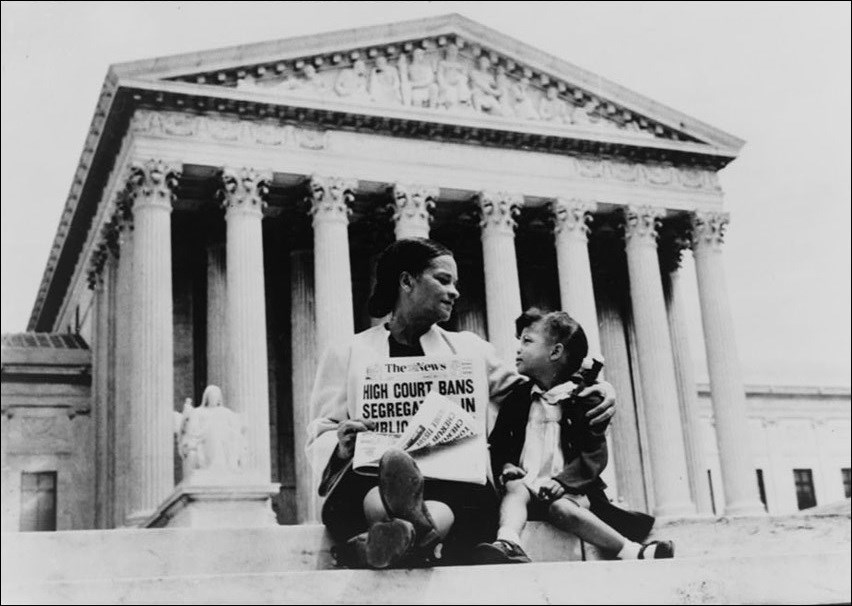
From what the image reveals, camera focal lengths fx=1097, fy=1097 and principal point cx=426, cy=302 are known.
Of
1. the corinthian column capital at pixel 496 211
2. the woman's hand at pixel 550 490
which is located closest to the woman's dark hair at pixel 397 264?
the woman's hand at pixel 550 490

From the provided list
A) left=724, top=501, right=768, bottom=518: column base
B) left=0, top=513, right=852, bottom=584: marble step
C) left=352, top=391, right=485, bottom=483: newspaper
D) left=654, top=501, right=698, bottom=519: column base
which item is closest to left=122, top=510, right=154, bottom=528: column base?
left=654, top=501, right=698, bottom=519: column base

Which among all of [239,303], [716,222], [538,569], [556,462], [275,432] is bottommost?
[538,569]

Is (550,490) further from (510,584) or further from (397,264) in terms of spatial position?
(510,584)

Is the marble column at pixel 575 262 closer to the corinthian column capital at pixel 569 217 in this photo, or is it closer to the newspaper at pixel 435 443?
the corinthian column capital at pixel 569 217

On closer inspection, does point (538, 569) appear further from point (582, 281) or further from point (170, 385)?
point (582, 281)

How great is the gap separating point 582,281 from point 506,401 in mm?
28649

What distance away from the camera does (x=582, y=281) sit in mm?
34656

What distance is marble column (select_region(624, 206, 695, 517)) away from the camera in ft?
113

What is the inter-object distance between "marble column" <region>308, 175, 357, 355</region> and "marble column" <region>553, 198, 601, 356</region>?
719 centimetres

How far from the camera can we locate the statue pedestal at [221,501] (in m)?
20.4

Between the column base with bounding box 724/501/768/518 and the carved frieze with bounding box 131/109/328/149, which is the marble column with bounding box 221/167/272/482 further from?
the column base with bounding box 724/501/768/518

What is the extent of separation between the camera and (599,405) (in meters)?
6.96

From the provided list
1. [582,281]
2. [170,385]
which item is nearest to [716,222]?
[582,281]

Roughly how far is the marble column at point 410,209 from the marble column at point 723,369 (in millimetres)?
10105
